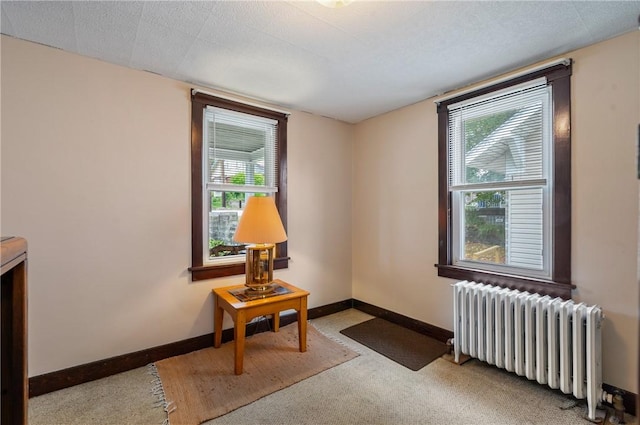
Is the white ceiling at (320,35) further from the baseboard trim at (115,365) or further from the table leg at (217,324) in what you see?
the baseboard trim at (115,365)

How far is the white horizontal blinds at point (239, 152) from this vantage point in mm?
2697

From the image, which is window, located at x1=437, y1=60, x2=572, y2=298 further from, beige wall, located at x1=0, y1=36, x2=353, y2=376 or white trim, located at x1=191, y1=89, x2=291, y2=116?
beige wall, located at x1=0, y1=36, x2=353, y2=376

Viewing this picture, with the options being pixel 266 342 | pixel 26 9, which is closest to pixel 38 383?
pixel 266 342

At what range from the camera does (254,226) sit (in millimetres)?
2375

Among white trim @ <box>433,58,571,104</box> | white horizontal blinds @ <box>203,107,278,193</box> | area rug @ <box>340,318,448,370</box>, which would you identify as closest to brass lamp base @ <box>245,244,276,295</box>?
white horizontal blinds @ <box>203,107,278,193</box>

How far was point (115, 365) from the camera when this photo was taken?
2.18m

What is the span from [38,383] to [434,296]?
10.2ft

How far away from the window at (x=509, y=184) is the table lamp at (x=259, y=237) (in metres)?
1.58

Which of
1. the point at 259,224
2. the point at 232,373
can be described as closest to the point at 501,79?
the point at 259,224

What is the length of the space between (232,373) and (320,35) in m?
2.46

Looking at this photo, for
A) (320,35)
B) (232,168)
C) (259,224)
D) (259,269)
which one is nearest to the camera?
(320,35)

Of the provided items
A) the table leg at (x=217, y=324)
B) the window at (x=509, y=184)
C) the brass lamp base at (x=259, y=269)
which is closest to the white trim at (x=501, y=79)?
the window at (x=509, y=184)

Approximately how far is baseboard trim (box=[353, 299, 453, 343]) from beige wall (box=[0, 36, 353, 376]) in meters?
1.62

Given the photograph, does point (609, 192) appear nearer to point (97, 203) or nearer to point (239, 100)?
point (239, 100)
